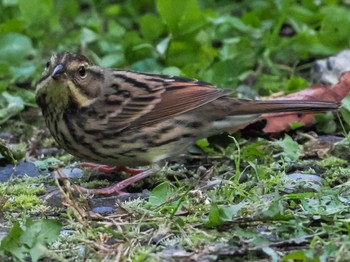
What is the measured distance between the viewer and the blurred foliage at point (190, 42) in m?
7.02

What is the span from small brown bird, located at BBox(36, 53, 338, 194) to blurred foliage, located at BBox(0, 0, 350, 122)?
2.84 ft

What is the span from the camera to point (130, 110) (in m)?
5.52

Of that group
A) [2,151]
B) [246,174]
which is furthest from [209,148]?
[2,151]

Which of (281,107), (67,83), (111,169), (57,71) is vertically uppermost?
(57,71)

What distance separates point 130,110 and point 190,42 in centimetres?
182

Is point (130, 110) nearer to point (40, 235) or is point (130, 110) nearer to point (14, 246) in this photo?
point (40, 235)

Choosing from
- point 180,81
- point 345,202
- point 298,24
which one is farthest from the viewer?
point 298,24

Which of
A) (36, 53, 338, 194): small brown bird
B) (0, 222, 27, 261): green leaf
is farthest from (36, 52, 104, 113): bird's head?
(0, 222, 27, 261): green leaf

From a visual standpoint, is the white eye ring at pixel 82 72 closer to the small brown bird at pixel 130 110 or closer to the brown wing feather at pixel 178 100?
the small brown bird at pixel 130 110

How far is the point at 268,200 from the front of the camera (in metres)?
4.33

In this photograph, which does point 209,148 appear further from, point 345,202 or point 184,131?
point 345,202

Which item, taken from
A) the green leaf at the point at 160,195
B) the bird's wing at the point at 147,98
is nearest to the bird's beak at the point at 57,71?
the bird's wing at the point at 147,98

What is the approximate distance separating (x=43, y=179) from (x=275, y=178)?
4.36 ft

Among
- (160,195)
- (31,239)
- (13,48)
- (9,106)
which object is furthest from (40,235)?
(13,48)
